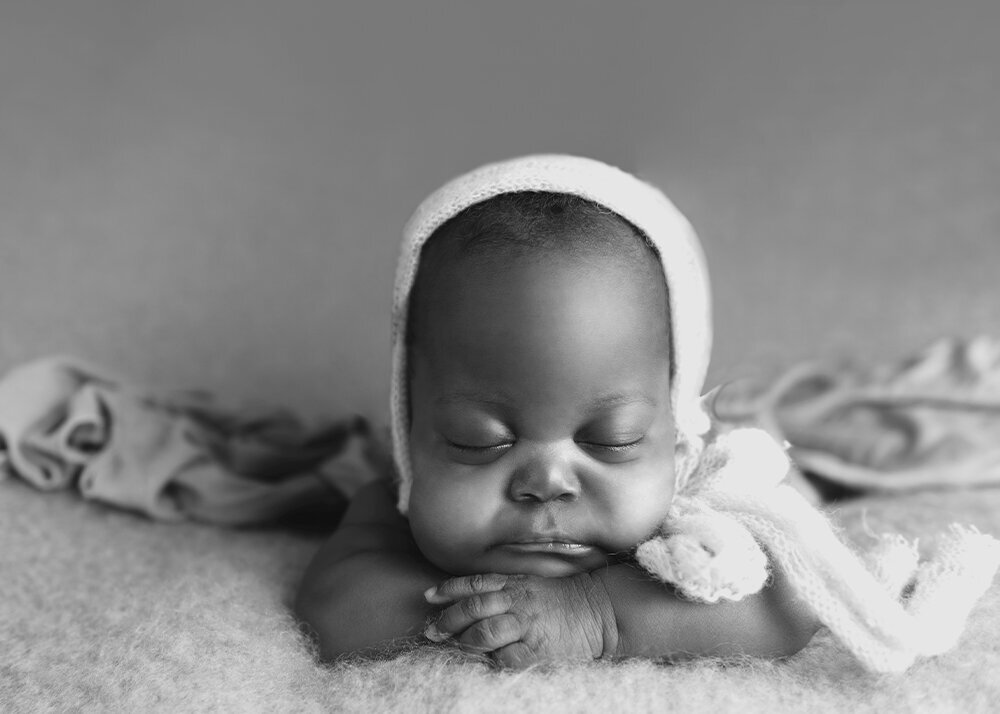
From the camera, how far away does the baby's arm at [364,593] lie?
1.01 meters

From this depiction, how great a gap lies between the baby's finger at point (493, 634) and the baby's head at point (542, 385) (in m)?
0.08

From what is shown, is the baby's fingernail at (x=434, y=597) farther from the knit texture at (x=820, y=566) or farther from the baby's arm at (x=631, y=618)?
the knit texture at (x=820, y=566)

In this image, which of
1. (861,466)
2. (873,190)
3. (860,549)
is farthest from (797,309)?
(860,549)

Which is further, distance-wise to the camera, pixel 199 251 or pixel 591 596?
pixel 199 251

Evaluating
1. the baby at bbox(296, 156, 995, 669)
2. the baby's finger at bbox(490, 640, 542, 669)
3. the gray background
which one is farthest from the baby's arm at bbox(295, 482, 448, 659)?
the gray background

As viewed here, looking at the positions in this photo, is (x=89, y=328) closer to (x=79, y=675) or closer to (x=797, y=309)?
(x=79, y=675)

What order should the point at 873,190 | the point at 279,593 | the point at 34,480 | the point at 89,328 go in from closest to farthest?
1. the point at 279,593
2. the point at 34,480
3. the point at 89,328
4. the point at 873,190

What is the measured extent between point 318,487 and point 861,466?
794 mm

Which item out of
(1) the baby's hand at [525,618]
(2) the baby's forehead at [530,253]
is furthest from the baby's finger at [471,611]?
(2) the baby's forehead at [530,253]

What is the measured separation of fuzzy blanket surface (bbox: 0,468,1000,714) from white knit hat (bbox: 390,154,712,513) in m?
0.21

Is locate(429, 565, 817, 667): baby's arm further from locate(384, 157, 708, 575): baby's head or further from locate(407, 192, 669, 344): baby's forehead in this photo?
locate(407, 192, 669, 344): baby's forehead

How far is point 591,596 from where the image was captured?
3.20 feet

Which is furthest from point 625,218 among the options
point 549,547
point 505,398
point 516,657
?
point 516,657

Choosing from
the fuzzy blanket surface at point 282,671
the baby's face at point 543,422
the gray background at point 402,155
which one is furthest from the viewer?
the gray background at point 402,155
